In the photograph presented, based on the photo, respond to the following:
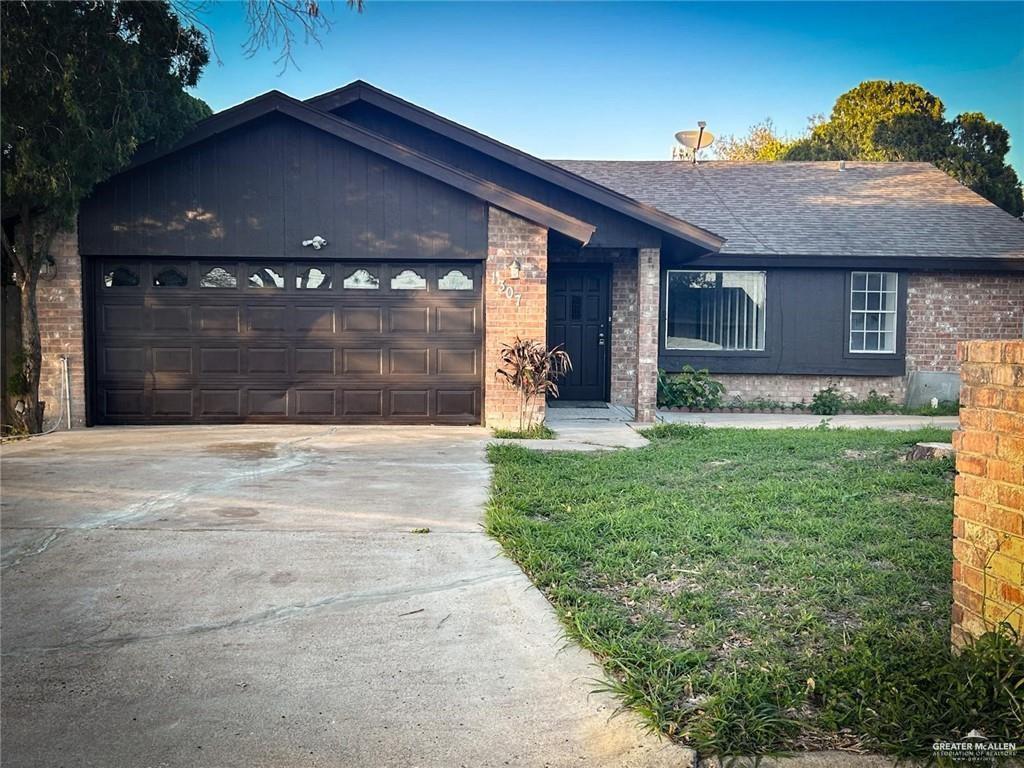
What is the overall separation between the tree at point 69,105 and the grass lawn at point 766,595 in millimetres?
5747

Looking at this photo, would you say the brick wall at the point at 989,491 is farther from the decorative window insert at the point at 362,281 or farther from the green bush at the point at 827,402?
the green bush at the point at 827,402

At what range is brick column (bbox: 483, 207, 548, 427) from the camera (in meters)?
10.6

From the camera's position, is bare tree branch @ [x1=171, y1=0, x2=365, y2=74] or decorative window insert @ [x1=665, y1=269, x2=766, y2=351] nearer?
bare tree branch @ [x1=171, y1=0, x2=365, y2=74]

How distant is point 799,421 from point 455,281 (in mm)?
5763

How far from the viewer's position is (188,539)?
5016mm

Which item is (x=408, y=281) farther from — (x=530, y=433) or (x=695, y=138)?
(x=695, y=138)

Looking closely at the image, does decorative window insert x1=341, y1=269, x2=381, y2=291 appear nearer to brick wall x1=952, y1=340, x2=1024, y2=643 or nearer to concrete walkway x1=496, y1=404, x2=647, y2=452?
concrete walkway x1=496, y1=404, x2=647, y2=452

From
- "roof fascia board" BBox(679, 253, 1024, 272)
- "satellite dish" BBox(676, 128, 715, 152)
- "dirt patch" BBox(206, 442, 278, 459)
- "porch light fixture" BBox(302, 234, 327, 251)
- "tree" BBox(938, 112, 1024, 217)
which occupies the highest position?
"tree" BBox(938, 112, 1024, 217)

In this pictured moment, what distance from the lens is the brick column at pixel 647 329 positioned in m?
11.6

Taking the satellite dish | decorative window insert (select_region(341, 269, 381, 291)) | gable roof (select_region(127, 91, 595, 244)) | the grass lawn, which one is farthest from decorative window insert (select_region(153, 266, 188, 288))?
the satellite dish

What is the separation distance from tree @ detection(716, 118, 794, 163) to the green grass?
91.8 feet

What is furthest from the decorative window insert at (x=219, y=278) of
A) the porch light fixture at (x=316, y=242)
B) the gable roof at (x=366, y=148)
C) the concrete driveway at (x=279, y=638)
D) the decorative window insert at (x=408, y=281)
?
the concrete driveway at (x=279, y=638)

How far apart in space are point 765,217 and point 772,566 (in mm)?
12057

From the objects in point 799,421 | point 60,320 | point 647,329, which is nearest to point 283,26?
point 60,320
